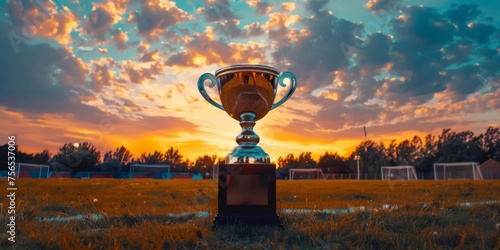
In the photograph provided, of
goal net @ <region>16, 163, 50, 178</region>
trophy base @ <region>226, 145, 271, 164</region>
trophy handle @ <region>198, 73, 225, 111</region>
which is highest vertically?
trophy handle @ <region>198, 73, 225, 111</region>

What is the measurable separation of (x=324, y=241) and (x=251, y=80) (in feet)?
5.53

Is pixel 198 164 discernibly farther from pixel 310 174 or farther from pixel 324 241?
pixel 324 241

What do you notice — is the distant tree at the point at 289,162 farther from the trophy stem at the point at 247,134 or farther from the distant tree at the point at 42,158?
the trophy stem at the point at 247,134

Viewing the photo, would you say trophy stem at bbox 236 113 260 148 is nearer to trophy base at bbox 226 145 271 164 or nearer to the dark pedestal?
trophy base at bbox 226 145 271 164

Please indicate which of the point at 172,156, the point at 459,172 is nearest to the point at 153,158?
the point at 172,156

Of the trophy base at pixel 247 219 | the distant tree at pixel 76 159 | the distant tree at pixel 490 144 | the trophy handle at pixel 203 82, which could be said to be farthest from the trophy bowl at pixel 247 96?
the distant tree at pixel 490 144

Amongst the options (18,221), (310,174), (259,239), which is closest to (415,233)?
(259,239)

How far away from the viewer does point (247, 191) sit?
3262 millimetres

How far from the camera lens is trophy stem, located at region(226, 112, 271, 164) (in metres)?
3.29

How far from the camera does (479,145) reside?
214ft

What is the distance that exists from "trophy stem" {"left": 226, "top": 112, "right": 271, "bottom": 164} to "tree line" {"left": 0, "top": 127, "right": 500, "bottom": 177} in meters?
55.7

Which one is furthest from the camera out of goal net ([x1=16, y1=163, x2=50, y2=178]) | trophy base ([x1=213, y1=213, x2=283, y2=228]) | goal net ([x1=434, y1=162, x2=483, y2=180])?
goal net ([x1=434, y1=162, x2=483, y2=180])

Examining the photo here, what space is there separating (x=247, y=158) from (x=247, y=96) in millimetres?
625

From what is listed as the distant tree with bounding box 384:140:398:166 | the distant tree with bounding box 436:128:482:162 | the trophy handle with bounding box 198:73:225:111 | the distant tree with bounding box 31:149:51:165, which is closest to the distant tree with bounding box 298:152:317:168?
the distant tree with bounding box 384:140:398:166
